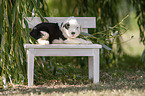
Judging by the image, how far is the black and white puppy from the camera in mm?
2523

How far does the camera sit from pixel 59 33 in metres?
2.63

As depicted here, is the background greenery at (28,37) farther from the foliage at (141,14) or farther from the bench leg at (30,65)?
the bench leg at (30,65)

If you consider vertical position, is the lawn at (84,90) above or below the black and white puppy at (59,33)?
below

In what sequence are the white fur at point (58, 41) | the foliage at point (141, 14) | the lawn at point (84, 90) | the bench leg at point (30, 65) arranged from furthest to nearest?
the foliage at point (141, 14) < the white fur at point (58, 41) < the bench leg at point (30, 65) < the lawn at point (84, 90)

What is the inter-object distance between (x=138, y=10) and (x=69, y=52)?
1.95 meters

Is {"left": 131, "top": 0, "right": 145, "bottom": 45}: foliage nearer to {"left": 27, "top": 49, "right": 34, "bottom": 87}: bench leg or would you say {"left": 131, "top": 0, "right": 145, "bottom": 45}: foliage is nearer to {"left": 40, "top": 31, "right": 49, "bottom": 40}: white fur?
{"left": 40, "top": 31, "right": 49, "bottom": 40}: white fur

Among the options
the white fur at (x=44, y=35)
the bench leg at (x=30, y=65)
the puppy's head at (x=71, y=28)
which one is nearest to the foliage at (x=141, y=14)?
the puppy's head at (x=71, y=28)

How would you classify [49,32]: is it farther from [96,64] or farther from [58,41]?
[96,64]

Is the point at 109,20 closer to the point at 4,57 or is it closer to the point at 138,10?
the point at 138,10

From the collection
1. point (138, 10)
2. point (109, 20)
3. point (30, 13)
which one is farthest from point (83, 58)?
point (30, 13)

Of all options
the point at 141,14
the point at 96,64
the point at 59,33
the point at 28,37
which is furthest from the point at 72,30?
the point at 141,14

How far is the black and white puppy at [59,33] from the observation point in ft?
8.28

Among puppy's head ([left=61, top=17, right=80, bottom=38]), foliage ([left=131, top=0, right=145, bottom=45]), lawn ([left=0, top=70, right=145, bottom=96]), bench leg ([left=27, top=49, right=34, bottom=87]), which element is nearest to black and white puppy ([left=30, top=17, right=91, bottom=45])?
puppy's head ([left=61, top=17, right=80, bottom=38])

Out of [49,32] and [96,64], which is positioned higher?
[49,32]
